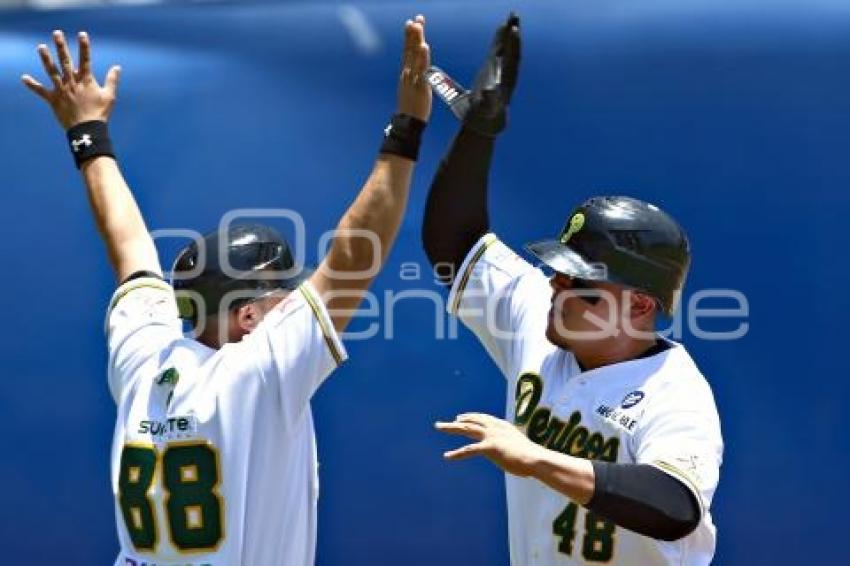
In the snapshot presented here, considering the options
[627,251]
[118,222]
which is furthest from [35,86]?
[627,251]

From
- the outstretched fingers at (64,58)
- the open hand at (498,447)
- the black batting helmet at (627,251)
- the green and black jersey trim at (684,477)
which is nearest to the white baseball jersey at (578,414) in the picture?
the green and black jersey trim at (684,477)

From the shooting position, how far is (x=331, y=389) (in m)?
3.38

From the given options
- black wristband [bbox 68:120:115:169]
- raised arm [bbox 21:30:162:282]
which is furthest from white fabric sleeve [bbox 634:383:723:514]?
black wristband [bbox 68:120:115:169]

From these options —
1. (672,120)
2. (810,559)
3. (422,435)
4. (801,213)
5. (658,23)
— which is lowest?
(810,559)

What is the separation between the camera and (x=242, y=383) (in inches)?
90.6

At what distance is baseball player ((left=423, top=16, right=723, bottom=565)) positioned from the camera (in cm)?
213

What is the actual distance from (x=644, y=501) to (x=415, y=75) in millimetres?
798

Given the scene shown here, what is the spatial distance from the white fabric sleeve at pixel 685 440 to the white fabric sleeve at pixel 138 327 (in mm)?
874

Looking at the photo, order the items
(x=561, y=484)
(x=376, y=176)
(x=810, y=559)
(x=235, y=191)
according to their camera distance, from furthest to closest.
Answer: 1. (x=235, y=191)
2. (x=810, y=559)
3. (x=376, y=176)
4. (x=561, y=484)

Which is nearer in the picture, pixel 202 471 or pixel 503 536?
pixel 202 471

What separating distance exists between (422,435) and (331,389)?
250mm

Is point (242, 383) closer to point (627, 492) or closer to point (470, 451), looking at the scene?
point (470, 451)

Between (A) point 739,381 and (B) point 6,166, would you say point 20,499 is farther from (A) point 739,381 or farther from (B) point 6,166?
(A) point 739,381

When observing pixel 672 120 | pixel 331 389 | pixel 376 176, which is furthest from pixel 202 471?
pixel 672 120
